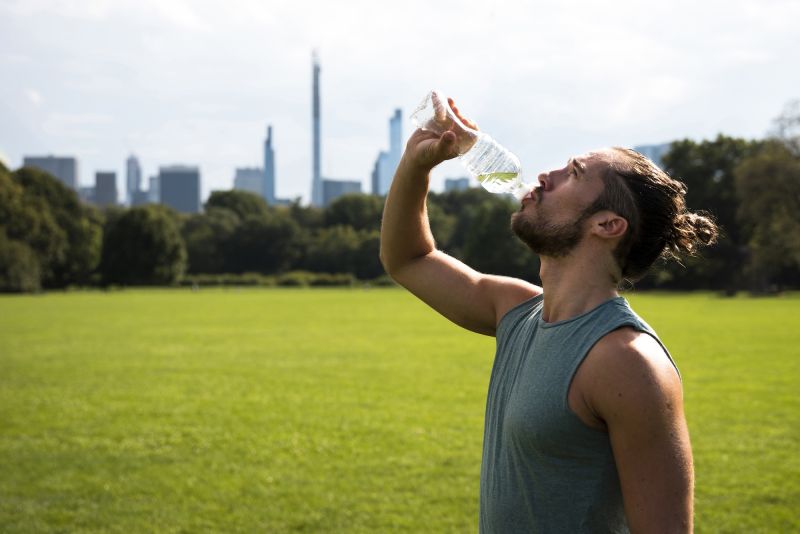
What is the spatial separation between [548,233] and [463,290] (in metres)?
0.63

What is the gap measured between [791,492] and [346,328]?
21260mm

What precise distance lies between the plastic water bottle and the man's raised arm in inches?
2.5

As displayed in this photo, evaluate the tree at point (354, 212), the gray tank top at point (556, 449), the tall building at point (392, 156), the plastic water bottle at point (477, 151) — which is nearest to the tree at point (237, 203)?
the tree at point (354, 212)

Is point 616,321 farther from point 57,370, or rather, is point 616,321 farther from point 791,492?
point 57,370

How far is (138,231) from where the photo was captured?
90.2 metres

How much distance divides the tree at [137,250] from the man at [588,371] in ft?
297

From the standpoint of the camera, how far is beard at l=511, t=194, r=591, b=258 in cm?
247

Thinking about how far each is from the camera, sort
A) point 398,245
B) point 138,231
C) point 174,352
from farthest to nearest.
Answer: point 138,231, point 174,352, point 398,245

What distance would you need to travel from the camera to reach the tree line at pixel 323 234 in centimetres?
5891

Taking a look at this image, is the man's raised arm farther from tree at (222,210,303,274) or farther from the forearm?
tree at (222,210,303,274)

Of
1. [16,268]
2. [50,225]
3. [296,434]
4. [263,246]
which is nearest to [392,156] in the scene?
[296,434]

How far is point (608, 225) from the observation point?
7.97 feet

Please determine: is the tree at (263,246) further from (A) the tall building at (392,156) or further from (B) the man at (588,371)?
(B) the man at (588,371)

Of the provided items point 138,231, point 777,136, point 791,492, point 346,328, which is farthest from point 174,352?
point 138,231
